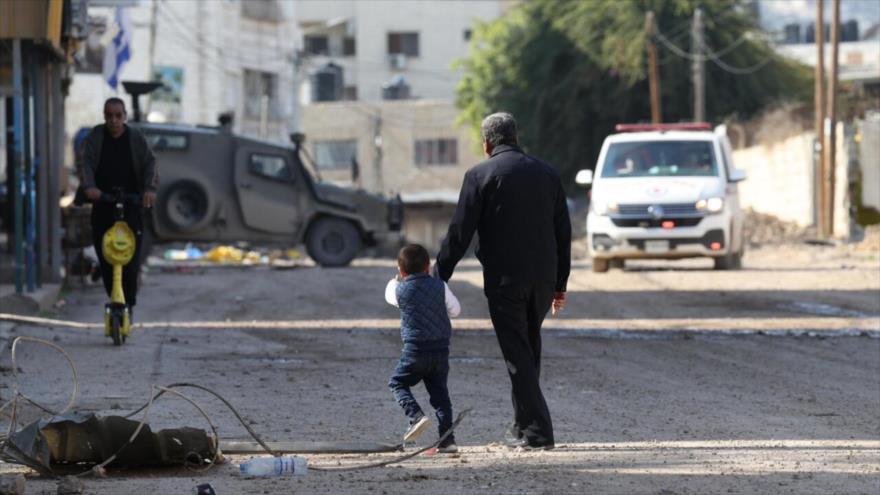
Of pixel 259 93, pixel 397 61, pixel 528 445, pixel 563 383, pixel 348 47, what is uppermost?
pixel 348 47

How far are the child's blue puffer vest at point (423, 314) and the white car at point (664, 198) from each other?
14.8 m

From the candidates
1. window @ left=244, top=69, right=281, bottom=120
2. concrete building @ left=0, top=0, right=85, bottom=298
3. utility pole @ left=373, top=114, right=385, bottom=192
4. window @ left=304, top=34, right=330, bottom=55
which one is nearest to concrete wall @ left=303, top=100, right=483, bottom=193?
utility pole @ left=373, top=114, right=385, bottom=192

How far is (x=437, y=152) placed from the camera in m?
74.8

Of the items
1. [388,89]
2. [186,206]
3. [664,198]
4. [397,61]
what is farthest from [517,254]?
[397,61]

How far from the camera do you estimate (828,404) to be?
32.7 feet

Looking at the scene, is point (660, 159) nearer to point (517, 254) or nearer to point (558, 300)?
point (558, 300)

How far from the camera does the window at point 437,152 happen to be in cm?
7438

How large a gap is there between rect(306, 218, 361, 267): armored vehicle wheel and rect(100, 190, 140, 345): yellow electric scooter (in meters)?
16.2

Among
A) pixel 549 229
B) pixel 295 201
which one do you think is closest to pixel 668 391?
pixel 549 229

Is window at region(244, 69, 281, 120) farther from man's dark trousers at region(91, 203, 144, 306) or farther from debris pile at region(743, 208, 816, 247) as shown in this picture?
man's dark trousers at region(91, 203, 144, 306)

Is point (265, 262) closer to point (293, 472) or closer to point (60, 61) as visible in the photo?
point (60, 61)

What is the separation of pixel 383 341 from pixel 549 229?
5.89 metres

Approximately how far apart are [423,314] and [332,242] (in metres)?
21.2

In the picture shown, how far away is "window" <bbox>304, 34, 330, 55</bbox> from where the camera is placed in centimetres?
8469
